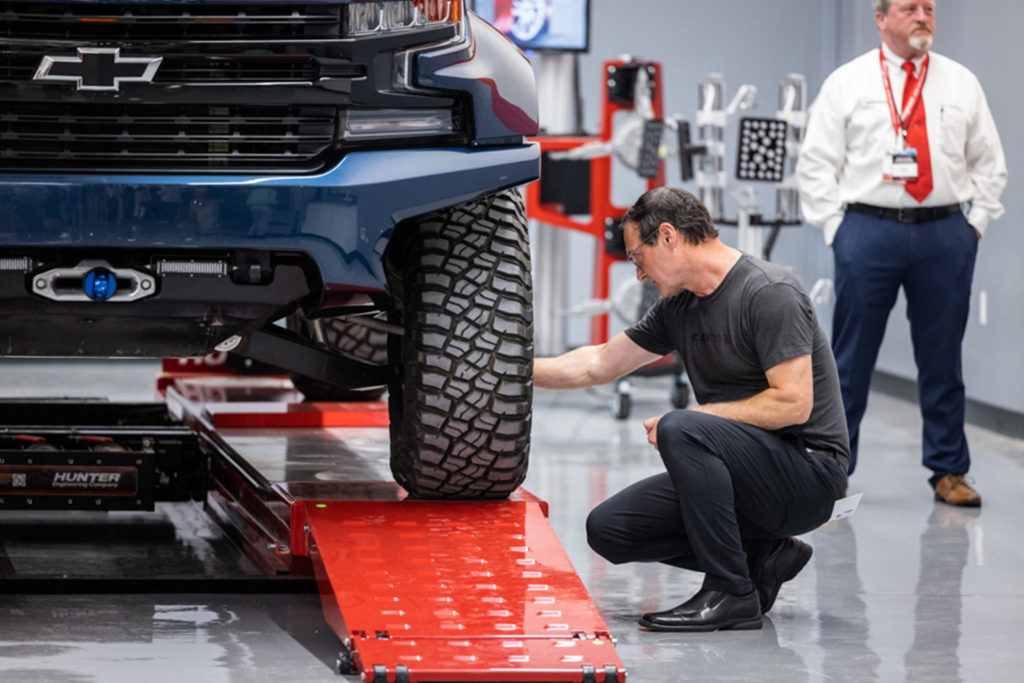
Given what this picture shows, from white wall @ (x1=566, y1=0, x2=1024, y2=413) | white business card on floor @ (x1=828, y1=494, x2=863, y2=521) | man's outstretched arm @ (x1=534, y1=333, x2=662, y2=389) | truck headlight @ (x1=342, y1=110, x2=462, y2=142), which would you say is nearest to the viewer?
truck headlight @ (x1=342, y1=110, x2=462, y2=142)

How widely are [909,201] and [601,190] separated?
3145 mm

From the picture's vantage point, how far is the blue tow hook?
10.6 ft

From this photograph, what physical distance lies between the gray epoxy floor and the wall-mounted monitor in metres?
3.99

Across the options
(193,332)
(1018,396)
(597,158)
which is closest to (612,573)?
(193,332)

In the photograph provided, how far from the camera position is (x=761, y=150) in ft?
24.9

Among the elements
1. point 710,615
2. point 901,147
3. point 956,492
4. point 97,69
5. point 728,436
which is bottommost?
point 956,492

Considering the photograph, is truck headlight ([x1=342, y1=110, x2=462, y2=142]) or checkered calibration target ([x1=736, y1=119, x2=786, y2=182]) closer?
truck headlight ([x1=342, y1=110, x2=462, y2=142])

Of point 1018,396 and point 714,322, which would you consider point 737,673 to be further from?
point 1018,396

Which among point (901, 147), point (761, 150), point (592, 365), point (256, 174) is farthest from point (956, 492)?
point (256, 174)

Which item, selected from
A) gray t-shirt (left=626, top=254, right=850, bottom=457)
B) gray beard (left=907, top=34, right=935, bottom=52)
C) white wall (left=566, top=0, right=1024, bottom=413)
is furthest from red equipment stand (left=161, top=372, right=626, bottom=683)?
white wall (left=566, top=0, right=1024, bottom=413)

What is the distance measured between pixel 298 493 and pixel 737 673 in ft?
3.64

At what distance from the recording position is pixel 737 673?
10.5 ft

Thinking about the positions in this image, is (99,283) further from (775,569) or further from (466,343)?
(775,569)

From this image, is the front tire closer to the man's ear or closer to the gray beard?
the man's ear
